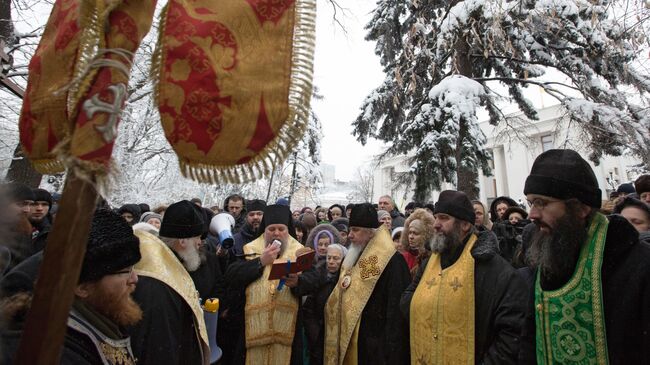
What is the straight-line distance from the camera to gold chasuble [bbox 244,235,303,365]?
371cm

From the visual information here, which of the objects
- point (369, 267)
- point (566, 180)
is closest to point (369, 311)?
point (369, 267)

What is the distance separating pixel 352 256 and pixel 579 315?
229cm

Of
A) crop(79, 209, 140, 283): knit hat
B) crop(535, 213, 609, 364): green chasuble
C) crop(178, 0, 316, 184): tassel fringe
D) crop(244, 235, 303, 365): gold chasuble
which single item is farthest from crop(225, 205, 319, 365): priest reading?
crop(178, 0, 316, 184): tassel fringe

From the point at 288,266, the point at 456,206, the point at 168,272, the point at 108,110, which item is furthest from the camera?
the point at 288,266

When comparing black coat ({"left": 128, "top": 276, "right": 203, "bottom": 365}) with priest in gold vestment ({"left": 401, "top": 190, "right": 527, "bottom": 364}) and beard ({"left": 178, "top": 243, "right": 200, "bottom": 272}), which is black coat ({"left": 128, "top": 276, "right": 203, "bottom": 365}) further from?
priest in gold vestment ({"left": 401, "top": 190, "right": 527, "bottom": 364})

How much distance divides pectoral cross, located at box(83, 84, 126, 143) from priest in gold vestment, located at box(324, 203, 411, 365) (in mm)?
3010

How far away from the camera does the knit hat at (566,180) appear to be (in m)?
2.30

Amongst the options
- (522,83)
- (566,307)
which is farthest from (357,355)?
(522,83)

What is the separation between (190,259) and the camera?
3.37 m

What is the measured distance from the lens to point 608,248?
2.12 metres

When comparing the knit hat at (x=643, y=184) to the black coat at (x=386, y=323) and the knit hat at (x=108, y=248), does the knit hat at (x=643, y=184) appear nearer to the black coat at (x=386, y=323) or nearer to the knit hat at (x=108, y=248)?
the black coat at (x=386, y=323)

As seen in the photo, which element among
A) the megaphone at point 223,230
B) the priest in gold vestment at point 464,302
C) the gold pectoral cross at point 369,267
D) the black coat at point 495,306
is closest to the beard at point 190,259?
the megaphone at point 223,230

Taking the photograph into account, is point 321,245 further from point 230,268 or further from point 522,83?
point 522,83

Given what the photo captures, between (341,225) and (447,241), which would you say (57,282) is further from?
(341,225)
